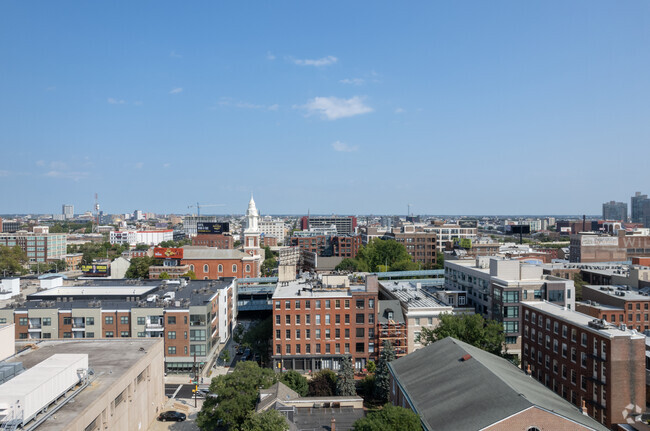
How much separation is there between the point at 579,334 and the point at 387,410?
2863cm

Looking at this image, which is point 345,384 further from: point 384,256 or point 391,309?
point 384,256

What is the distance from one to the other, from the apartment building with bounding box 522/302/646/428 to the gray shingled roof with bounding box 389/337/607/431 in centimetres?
1010

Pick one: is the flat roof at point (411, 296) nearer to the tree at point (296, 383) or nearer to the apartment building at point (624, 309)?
the tree at point (296, 383)

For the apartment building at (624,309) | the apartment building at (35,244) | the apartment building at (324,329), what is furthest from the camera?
the apartment building at (35,244)

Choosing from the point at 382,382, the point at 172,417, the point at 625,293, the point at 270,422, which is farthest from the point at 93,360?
the point at 625,293

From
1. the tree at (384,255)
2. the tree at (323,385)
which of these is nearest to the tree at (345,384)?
the tree at (323,385)

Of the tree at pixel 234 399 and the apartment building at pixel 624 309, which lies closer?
the tree at pixel 234 399

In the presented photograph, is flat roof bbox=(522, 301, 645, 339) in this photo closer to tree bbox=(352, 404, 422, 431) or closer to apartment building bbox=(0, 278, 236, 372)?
tree bbox=(352, 404, 422, 431)

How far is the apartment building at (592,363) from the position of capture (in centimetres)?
4641

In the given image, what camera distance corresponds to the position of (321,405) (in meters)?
47.6

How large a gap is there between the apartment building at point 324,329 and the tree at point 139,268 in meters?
76.5

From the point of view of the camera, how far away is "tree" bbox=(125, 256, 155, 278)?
132 metres

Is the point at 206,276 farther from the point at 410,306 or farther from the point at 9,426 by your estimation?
the point at 9,426

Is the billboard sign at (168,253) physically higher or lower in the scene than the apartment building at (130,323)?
higher
